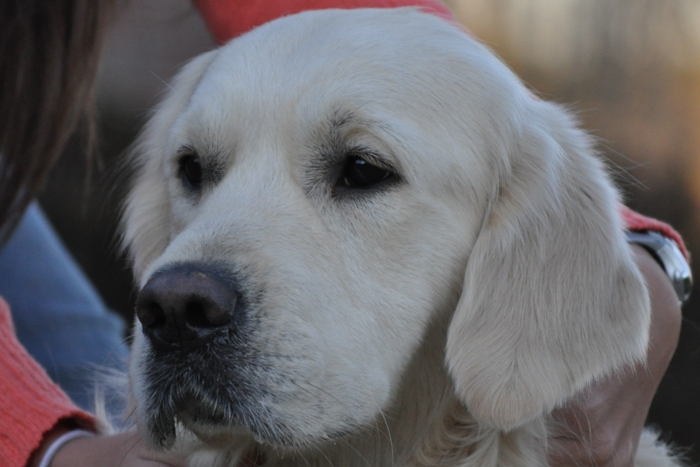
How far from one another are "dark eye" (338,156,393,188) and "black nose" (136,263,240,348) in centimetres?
48

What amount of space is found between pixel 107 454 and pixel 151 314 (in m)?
0.75

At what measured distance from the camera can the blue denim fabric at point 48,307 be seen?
136 inches

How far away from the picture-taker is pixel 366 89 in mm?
2068

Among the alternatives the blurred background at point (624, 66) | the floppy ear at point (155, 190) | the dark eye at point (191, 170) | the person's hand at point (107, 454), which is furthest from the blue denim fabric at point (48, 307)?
the blurred background at point (624, 66)

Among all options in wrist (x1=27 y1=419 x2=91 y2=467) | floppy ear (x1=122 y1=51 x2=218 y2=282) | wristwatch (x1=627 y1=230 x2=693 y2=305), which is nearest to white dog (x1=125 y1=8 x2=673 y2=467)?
floppy ear (x1=122 y1=51 x2=218 y2=282)

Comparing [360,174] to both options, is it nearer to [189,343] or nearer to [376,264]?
[376,264]

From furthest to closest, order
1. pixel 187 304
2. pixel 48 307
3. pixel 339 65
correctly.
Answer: pixel 48 307
pixel 339 65
pixel 187 304

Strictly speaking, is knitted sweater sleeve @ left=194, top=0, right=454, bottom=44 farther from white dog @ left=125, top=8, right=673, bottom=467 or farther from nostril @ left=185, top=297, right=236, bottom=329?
nostril @ left=185, top=297, right=236, bottom=329

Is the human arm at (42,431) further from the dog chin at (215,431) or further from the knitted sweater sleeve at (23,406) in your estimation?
the dog chin at (215,431)

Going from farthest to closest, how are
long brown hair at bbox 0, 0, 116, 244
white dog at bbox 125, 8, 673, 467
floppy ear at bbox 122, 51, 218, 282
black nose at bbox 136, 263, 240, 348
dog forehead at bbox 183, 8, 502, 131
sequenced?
long brown hair at bbox 0, 0, 116, 244
floppy ear at bbox 122, 51, 218, 282
dog forehead at bbox 183, 8, 502, 131
white dog at bbox 125, 8, 673, 467
black nose at bbox 136, 263, 240, 348

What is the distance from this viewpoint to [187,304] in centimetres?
170

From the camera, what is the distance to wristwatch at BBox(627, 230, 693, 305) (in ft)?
8.93

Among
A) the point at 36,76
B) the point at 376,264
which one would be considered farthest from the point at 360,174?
the point at 36,76

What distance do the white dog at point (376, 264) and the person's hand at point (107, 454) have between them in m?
0.18
